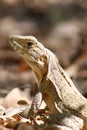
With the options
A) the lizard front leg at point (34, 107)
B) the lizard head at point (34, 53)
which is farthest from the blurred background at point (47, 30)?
the lizard front leg at point (34, 107)

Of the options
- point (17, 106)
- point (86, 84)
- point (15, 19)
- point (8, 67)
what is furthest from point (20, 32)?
point (17, 106)

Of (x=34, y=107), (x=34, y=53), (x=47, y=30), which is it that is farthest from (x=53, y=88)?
(x=47, y=30)

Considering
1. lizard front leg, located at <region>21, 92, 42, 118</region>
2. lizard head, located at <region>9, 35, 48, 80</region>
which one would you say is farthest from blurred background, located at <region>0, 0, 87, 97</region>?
lizard front leg, located at <region>21, 92, 42, 118</region>

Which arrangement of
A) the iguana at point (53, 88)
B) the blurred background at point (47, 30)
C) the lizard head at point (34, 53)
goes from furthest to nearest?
the blurred background at point (47, 30) < the lizard head at point (34, 53) < the iguana at point (53, 88)

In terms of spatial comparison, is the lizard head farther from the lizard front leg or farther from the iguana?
the lizard front leg

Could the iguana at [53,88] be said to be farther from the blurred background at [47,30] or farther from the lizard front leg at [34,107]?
the blurred background at [47,30]

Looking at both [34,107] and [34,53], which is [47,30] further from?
[34,107]

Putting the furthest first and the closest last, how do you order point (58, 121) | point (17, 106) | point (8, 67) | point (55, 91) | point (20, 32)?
point (20, 32), point (8, 67), point (17, 106), point (55, 91), point (58, 121)

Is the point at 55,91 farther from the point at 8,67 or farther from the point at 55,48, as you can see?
the point at 55,48
